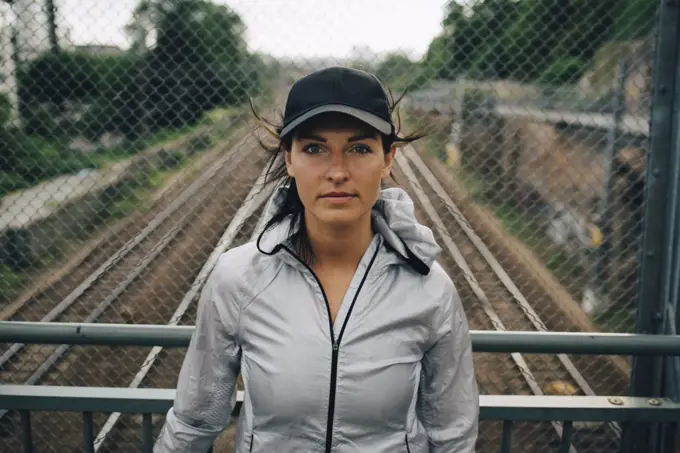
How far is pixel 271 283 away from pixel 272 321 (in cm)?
10

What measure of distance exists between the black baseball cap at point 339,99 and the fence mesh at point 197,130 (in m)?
1.12

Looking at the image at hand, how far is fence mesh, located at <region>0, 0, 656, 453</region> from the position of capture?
3.11 m

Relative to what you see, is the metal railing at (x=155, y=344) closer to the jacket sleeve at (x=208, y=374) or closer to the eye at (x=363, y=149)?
the jacket sleeve at (x=208, y=374)

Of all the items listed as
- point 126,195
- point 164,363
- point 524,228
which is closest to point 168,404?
point 126,195

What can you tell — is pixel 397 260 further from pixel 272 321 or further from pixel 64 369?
pixel 64 369

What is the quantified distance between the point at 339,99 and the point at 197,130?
2.25 metres

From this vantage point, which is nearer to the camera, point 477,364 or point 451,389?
point 451,389

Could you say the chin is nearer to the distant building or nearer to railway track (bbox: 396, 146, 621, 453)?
the distant building

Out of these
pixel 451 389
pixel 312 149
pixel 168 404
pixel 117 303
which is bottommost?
pixel 117 303

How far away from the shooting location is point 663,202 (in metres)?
2.85

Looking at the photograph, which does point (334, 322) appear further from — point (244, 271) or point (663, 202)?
point (663, 202)

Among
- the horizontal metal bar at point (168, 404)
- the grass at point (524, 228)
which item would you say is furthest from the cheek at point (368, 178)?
the grass at point (524, 228)

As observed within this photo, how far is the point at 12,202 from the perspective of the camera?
11.9 ft

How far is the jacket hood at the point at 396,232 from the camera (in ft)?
5.30
